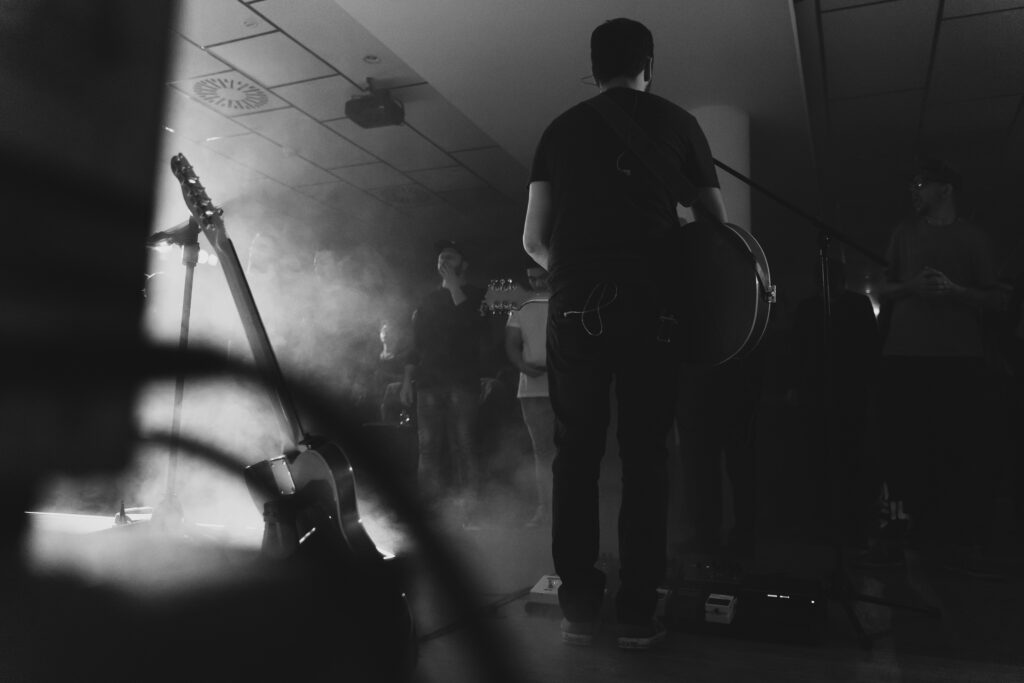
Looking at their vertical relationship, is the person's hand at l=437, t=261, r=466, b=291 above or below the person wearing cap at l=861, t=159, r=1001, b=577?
above

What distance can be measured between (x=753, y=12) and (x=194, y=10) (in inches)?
113

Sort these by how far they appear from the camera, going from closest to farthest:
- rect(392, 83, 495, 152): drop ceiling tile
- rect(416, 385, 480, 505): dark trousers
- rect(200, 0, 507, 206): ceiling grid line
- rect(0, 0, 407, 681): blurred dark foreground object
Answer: rect(0, 0, 407, 681): blurred dark foreground object
rect(416, 385, 480, 505): dark trousers
rect(200, 0, 507, 206): ceiling grid line
rect(392, 83, 495, 152): drop ceiling tile

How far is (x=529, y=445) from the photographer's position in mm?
3986

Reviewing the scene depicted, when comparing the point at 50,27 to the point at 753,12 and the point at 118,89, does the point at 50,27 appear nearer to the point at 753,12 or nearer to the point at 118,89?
the point at 118,89

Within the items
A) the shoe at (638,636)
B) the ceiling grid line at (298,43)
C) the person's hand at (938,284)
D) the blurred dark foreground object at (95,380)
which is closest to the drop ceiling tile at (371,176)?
the ceiling grid line at (298,43)

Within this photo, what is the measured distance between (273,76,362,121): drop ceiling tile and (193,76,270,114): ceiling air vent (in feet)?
0.53

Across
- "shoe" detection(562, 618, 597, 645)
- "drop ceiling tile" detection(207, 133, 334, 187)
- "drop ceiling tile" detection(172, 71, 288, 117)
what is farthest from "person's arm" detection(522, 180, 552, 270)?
"drop ceiling tile" detection(207, 133, 334, 187)

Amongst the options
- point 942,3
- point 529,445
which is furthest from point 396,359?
point 942,3

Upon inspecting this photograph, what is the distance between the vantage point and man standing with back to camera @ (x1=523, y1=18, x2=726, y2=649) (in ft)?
4.86

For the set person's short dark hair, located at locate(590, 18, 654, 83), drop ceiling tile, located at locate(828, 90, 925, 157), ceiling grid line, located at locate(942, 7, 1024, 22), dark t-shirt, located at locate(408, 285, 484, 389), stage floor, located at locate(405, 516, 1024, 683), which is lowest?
stage floor, located at locate(405, 516, 1024, 683)

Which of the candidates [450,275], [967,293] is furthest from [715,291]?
[450,275]

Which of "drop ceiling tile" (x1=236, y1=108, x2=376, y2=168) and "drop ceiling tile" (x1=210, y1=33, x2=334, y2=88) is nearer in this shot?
"drop ceiling tile" (x1=210, y1=33, x2=334, y2=88)

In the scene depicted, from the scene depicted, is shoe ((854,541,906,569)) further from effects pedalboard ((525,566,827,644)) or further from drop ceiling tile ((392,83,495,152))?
drop ceiling tile ((392,83,495,152))

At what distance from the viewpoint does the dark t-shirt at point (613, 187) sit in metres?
1.50
